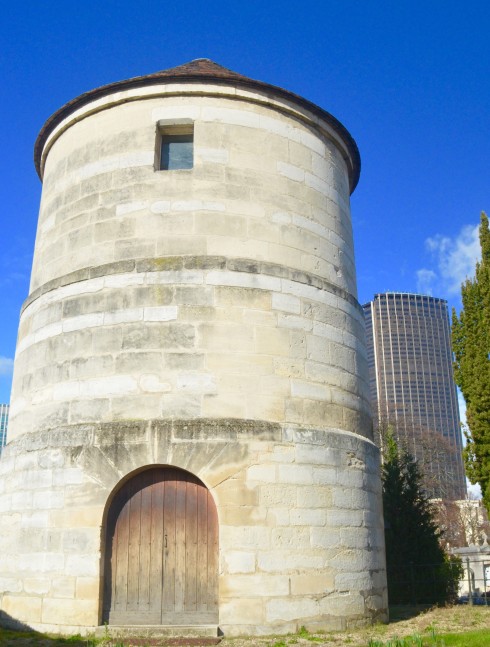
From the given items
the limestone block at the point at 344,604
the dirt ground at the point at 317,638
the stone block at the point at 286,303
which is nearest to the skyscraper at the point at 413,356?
the dirt ground at the point at 317,638

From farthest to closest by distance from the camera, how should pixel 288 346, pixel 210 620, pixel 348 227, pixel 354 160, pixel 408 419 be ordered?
pixel 408 419 → pixel 354 160 → pixel 348 227 → pixel 288 346 → pixel 210 620

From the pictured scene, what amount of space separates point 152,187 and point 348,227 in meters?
3.64

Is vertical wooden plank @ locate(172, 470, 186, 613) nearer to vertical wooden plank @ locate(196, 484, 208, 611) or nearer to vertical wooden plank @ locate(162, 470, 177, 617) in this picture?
vertical wooden plank @ locate(162, 470, 177, 617)

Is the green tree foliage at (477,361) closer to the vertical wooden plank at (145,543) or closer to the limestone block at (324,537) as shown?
the limestone block at (324,537)

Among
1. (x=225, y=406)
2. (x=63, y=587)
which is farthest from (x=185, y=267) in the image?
(x=63, y=587)

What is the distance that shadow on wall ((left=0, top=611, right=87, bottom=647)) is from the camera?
7469mm

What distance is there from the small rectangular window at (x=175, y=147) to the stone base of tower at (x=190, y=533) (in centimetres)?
412

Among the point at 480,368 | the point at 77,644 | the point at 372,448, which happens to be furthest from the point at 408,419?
the point at 77,644

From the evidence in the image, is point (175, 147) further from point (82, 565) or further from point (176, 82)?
point (82, 565)

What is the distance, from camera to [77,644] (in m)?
7.38

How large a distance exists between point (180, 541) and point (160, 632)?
1.06 meters

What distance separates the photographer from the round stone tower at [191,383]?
26.5ft

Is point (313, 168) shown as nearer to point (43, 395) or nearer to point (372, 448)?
point (372, 448)

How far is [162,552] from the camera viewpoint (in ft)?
26.9
